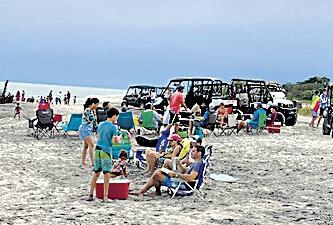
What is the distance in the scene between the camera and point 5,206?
8.12 meters

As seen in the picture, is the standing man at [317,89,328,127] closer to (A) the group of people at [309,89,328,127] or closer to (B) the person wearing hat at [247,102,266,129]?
(A) the group of people at [309,89,328,127]

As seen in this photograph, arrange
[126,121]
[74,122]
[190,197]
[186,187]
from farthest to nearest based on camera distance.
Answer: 1. [126,121]
2. [74,122]
3. [186,187]
4. [190,197]

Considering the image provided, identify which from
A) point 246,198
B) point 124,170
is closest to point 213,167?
point 124,170

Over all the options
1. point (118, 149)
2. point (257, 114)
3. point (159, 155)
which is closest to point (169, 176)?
point (159, 155)

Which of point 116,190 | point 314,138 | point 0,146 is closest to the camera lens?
point 116,190

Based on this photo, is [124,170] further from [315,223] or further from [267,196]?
[315,223]

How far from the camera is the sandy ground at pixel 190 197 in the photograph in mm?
7789

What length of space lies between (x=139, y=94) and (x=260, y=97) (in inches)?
542

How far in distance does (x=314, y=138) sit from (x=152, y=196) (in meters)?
12.0

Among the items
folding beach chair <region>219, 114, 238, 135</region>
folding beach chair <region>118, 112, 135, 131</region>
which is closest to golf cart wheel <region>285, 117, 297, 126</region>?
folding beach chair <region>219, 114, 238, 135</region>

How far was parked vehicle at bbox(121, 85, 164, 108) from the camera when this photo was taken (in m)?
38.0

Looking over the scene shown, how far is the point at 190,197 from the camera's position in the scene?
9.22 m

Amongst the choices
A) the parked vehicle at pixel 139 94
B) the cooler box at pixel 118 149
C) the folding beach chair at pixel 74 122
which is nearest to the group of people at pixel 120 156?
the cooler box at pixel 118 149

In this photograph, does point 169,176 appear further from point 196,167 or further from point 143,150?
point 143,150
